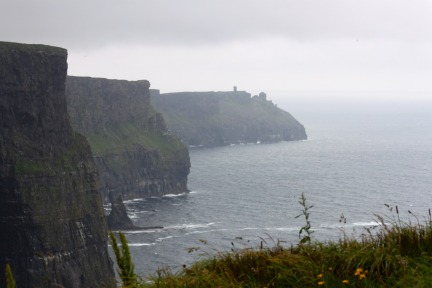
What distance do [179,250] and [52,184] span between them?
20.6 metres

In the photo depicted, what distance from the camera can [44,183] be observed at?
106m

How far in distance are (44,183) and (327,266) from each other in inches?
3740

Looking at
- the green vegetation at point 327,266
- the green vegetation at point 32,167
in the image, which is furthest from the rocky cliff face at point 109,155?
the green vegetation at point 327,266

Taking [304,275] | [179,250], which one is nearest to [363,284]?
[304,275]

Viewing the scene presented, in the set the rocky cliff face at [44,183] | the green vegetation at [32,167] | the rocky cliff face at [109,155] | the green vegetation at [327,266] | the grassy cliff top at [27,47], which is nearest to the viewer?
the green vegetation at [327,266]

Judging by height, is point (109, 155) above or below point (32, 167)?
below

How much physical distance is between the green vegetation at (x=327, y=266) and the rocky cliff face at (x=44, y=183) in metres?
81.3

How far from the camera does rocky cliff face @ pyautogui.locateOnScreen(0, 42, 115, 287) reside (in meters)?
99.9

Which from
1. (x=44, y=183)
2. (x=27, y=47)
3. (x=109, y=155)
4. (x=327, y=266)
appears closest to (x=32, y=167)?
(x=44, y=183)

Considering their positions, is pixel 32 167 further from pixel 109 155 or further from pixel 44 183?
pixel 109 155

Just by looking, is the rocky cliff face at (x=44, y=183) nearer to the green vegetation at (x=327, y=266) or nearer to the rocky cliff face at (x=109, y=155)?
the rocky cliff face at (x=109, y=155)

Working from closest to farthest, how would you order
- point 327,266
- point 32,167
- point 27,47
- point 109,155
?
point 327,266, point 32,167, point 27,47, point 109,155

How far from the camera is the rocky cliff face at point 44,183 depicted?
99.9 meters

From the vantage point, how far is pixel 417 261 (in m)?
15.1
